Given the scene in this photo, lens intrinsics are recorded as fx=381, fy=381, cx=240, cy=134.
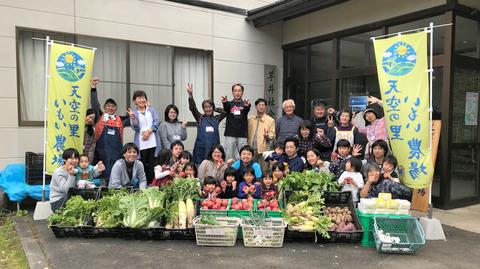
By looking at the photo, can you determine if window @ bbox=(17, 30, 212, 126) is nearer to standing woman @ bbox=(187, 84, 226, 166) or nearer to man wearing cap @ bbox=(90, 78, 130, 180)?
man wearing cap @ bbox=(90, 78, 130, 180)

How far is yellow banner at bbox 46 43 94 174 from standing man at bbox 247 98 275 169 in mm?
2974

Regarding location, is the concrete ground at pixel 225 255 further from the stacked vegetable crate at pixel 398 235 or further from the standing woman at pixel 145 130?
the standing woman at pixel 145 130

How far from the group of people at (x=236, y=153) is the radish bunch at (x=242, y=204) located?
1.03 ft

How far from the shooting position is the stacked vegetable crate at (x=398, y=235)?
442 centimetres

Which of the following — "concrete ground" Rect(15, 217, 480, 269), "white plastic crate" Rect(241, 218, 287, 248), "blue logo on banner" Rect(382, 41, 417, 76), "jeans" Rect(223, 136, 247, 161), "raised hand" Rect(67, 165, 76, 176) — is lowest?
"concrete ground" Rect(15, 217, 480, 269)

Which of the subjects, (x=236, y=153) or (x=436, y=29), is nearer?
(x=436, y=29)

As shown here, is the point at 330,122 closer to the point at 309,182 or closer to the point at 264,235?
the point at 309,182

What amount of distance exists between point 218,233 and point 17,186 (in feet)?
12.8

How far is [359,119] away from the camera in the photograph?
798cm

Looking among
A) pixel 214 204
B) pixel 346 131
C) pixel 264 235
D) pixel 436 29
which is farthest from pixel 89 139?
pixel 436 29

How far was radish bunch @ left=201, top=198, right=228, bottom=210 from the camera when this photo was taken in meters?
5.09

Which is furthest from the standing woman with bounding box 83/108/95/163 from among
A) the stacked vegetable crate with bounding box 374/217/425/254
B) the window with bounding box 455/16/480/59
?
the window with bounding box 455/16/480/59

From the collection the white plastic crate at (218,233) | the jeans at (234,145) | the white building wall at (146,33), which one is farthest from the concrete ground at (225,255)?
the white building wall at (146,33)

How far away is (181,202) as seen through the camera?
16.9ft
